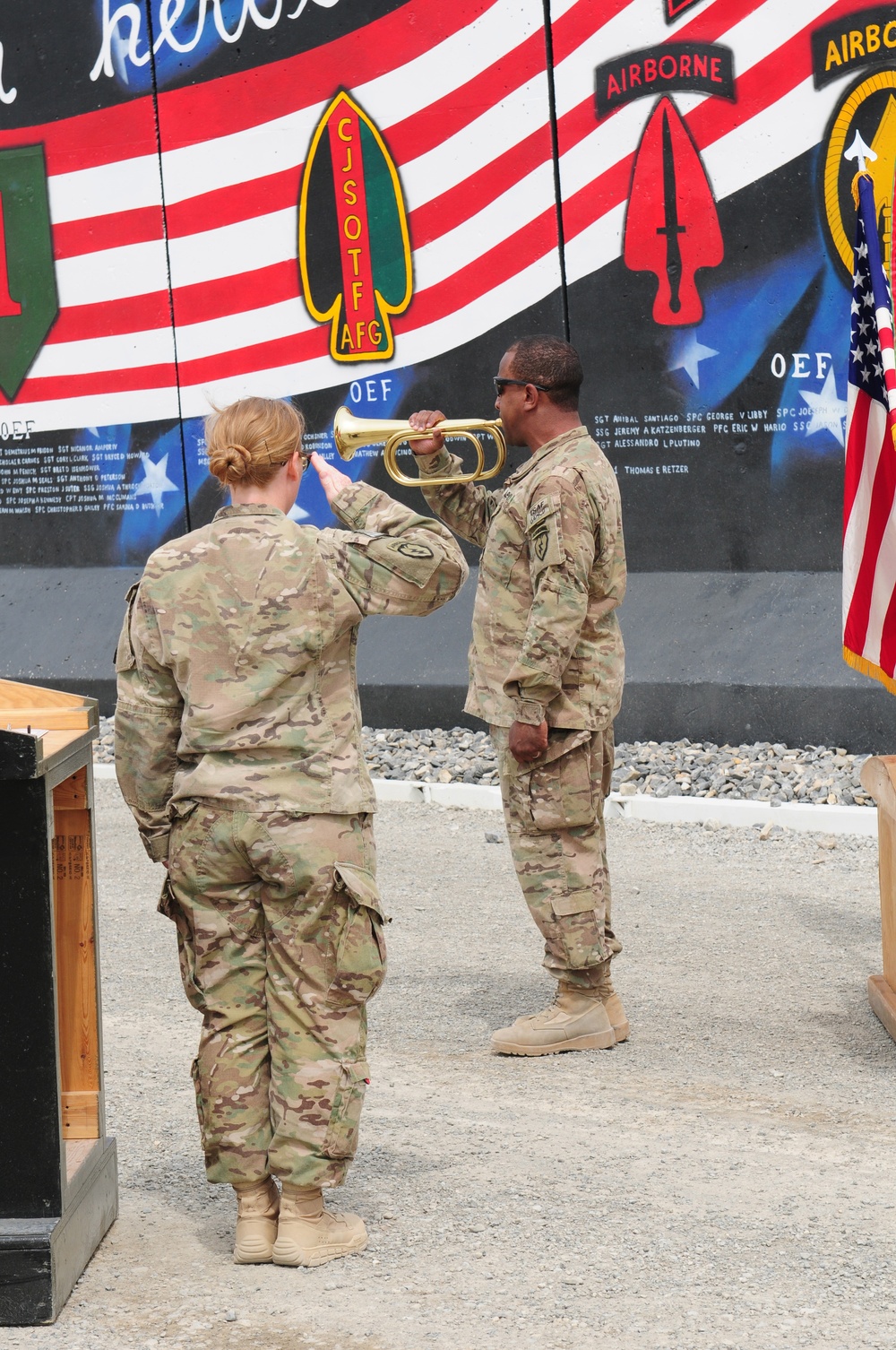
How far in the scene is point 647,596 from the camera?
983 cm

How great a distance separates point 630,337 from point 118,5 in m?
4.58

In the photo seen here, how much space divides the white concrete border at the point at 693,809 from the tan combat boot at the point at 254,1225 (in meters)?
4.60

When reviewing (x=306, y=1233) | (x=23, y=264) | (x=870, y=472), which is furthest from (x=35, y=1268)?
(x=23, y=264)

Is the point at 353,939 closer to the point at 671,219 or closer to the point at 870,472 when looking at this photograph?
the point at 870,472

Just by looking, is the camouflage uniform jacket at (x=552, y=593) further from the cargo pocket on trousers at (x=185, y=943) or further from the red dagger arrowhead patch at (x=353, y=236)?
the red dagger arrowhead patch at (x=353, y=236)

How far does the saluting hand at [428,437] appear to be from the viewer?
4.86 metres

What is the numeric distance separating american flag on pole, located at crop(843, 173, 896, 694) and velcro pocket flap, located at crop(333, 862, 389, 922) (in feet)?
7.57

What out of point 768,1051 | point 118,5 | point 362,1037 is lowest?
point 768,1051

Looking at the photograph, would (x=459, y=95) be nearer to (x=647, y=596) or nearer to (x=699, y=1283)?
(x=647, y=596)

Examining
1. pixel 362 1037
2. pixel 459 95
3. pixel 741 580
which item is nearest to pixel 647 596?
pixel 741 580

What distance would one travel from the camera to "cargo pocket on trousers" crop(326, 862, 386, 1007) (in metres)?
3.33

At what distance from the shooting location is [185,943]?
343cm

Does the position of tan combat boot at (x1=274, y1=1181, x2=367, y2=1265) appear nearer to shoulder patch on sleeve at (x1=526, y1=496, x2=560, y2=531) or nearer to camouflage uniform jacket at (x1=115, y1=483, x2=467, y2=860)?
camouflage uniform jacket at (x1=115, y1=483, x2=467, y2=860)

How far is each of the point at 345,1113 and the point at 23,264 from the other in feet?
32.7
